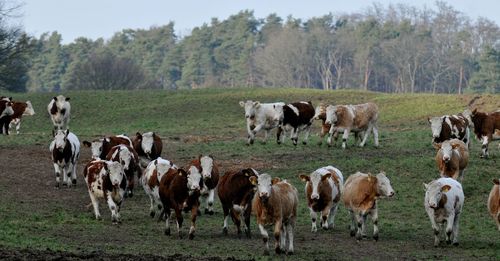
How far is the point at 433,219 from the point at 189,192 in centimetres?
492

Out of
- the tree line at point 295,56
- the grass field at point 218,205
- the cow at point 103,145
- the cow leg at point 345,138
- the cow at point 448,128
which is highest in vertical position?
the tree line at point 295,56

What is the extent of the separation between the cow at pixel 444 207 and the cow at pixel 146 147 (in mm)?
9783

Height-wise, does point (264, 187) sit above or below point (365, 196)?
above

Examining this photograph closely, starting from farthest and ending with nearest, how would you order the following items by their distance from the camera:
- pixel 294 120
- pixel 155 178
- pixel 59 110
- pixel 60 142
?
1. pixel 59 110
2. pixel 294 120
3. pixel 60 142
4. pixel 155 178

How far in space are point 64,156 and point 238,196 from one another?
27.0 feet

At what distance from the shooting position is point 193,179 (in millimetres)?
20297

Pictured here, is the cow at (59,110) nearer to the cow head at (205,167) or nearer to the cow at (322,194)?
the cow head at (205,167)

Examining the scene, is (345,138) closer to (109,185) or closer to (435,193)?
(109,185)

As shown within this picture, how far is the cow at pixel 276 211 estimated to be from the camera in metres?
18.2

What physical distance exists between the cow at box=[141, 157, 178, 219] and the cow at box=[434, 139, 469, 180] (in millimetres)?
7602

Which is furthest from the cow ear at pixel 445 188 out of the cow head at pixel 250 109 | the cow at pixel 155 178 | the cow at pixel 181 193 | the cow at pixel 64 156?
the cow head at pixel 250 109

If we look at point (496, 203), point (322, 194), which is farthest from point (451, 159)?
point (322, 194)

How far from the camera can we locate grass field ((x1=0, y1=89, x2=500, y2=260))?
740 inches

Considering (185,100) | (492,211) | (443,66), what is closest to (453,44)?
(443,66)
